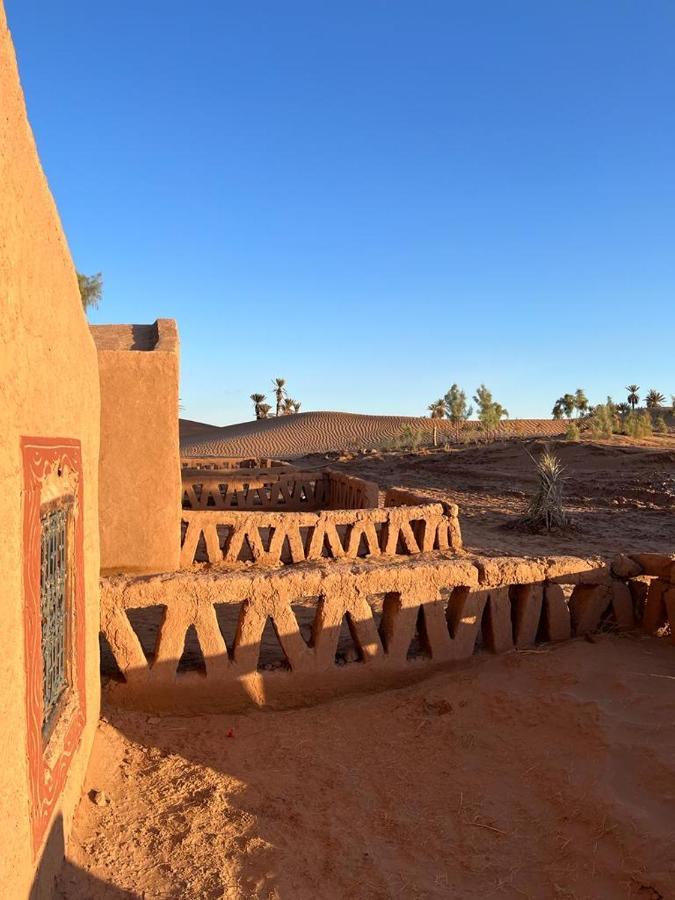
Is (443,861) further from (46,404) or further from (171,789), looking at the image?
(46,404)

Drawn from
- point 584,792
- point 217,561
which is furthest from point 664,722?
point 217,561

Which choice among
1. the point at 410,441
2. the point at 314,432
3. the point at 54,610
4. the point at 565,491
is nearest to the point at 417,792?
the point at 54,610

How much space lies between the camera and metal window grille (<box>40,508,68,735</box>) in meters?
2.93

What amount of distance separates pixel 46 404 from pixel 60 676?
136 cm

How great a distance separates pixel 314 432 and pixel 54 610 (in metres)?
53.3

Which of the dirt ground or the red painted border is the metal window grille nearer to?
the red painted border

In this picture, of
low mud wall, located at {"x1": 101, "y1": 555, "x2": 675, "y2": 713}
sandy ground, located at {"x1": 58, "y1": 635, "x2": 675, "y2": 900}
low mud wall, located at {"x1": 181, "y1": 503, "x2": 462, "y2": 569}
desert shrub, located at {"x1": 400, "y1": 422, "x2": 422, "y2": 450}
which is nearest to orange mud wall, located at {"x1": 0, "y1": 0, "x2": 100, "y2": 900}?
sandy ground, located at {"x1": 58, "y1": 635, "x2": 675, "y2": 900}

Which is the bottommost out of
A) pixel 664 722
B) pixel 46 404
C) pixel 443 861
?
pixel 443 861

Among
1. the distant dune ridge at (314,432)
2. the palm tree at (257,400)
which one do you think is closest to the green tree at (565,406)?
the distant dune ridge at (314,432)

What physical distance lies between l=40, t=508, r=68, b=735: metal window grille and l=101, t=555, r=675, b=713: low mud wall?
1.05 metres

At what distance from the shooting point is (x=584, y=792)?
355 centimetres

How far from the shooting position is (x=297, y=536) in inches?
309

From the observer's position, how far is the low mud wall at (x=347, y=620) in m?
4.46

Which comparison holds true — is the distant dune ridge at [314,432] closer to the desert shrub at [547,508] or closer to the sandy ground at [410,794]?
the desert shrub at [547,508]
